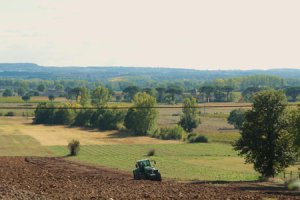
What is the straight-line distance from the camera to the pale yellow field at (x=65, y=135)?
116m

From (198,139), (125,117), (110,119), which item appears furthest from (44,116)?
(198,139)

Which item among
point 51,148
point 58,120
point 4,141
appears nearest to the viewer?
point 51,148

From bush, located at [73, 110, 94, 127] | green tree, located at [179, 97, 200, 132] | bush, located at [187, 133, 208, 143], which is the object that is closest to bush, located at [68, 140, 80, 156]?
bush, located at [187, 133, 208, 143]

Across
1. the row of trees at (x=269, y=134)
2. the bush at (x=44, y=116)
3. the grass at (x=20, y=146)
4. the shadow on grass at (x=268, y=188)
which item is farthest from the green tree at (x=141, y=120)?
the shadow on grass at (x=268, y=188)

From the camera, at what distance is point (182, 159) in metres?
81.7

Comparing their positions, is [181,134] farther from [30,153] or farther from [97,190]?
[97,190]

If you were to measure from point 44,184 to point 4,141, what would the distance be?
78395 millimetres

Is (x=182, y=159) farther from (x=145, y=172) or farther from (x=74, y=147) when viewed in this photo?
(x=145, y=172)

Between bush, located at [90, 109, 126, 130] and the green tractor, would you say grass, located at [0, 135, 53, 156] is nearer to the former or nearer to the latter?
bush, located at [90, 109, 126, 130]

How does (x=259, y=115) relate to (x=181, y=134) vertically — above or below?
above

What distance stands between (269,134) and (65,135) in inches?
3260

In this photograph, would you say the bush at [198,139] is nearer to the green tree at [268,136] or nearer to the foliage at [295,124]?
the green tree at [268,136]

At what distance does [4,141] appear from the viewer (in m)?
111

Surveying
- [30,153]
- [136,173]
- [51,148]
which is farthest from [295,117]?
[51,148]
